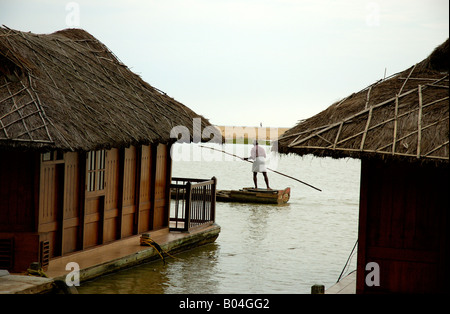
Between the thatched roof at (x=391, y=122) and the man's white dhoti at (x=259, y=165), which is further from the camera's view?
the man's white dhoti at (x=259, y=165)

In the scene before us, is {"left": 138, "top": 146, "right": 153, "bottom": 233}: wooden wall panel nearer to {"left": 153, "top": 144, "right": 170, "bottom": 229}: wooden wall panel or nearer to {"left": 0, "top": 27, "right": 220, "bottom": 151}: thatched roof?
{"left": 153, "top": 144, "right": 170, "bottom": 229}: wooden wall panel

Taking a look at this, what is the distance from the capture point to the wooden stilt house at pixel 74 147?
11.8 m

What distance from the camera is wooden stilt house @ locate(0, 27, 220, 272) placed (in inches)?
463

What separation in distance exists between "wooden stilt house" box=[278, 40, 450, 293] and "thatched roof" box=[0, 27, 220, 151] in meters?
3.76

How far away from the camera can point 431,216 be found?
10.1m

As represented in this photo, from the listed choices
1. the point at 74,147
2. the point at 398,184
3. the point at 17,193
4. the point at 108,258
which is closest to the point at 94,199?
the point at 108,258

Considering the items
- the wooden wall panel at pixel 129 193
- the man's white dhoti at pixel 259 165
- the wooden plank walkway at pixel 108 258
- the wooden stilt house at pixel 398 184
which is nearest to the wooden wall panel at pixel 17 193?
the wooden plank walkway at pixel 108 258

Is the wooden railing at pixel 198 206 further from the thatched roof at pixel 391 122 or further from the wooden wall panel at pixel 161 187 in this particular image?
the thatched roof at pixel 391 122

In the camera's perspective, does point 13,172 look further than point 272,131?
No

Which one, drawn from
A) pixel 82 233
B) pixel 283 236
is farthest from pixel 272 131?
pixel 82 233

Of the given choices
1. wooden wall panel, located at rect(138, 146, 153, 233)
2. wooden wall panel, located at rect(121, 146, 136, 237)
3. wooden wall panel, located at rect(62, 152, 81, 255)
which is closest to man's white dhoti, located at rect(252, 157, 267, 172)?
wooden wall panel, located at rect(138, 146, 153, 233)

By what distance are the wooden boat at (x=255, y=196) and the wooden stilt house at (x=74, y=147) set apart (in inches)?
362
